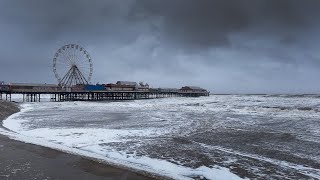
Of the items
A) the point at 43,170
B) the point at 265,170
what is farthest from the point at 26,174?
the point at 265,170

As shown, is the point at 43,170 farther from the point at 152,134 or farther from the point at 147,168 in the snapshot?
the point at 152,134

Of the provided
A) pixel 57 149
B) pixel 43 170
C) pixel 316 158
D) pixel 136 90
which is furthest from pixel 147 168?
pixel 136 90

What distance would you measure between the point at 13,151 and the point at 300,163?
8.80 meters

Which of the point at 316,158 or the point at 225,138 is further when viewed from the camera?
the point at 225,138

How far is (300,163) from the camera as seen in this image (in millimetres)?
10242

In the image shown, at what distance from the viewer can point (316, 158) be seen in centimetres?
1099

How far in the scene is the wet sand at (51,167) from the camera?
26.1 ft

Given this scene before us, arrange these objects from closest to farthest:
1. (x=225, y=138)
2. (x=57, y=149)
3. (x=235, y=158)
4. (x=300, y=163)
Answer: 1. (x=300, y=163)
2. (x=235, y=158)
3. (x=57, y=149)
4. (x=225, y=138)

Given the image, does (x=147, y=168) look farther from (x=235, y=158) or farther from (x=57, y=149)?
(x=57, y=149)

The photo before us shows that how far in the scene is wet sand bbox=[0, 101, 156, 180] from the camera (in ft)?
26.1

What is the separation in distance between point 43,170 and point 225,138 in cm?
915

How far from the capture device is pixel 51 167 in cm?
881

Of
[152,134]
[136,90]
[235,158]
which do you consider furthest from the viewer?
[136,90]

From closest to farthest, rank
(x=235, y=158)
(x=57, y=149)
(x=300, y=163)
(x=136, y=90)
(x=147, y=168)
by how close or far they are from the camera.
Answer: (x=147, y=168) < (x=300, y=163) < (x=235, y=158) < (x=57, y=149) < (x=136, y=90)
